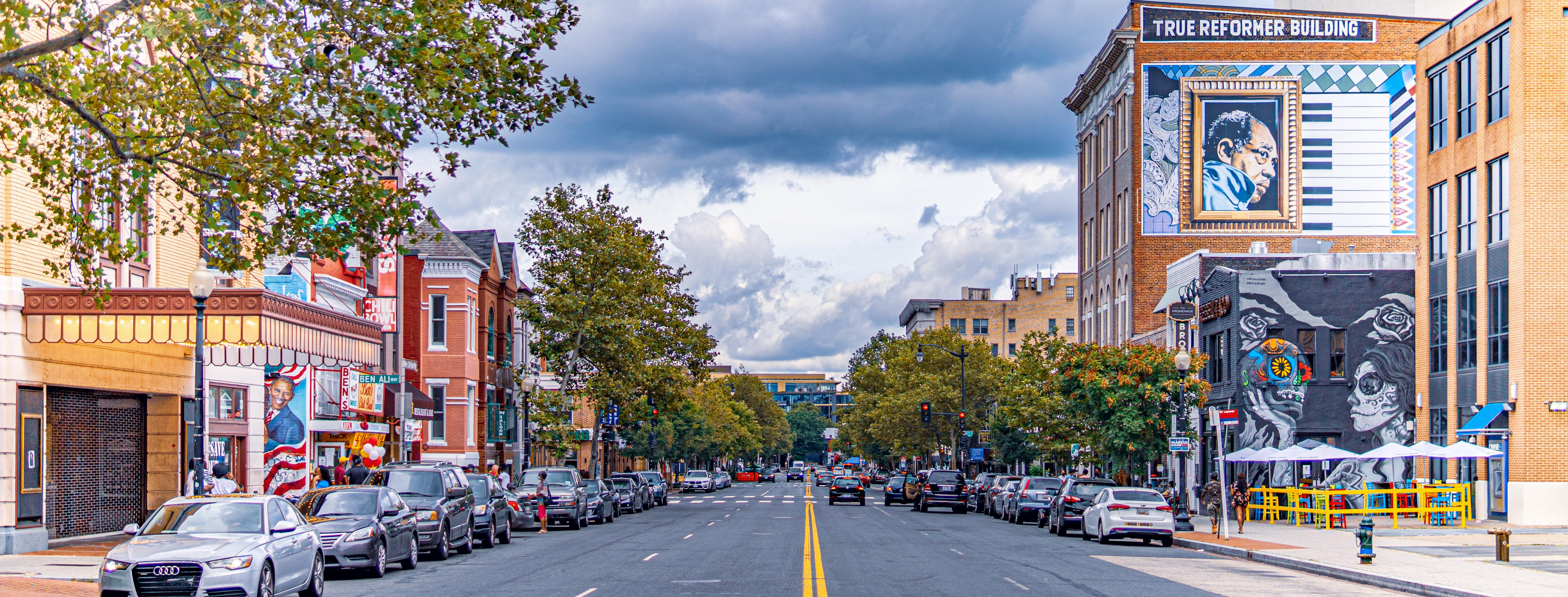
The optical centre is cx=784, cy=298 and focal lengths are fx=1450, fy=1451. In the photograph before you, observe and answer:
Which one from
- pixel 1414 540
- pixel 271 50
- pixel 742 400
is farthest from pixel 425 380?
pixel 742 400

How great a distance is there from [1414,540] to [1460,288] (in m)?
12.6

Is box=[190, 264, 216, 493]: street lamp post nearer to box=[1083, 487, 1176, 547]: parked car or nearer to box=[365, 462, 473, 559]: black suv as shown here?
box=[365, 462, 473, 559]: black suv

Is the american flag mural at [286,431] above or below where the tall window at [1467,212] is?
below

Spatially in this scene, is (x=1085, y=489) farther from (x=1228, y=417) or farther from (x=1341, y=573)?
(x=1341, y=573)

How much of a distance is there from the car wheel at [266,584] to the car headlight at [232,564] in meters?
0.24

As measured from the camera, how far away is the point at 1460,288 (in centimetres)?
4131

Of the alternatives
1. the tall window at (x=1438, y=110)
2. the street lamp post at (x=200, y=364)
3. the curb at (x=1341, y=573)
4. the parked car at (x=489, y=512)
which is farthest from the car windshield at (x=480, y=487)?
the tall window at (x=1438, y=110)

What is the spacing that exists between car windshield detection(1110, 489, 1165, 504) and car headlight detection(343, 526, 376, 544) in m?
17.1

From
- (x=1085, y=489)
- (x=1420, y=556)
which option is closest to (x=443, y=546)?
(x=1085, y=489)

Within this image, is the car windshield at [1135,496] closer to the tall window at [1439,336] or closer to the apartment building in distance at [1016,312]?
the tall window at [1439,336]

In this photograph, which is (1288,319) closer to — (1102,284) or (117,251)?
(1102,284)

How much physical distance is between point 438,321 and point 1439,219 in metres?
34.0

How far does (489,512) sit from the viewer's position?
29.9 m

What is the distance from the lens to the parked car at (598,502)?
4228 centimetres
